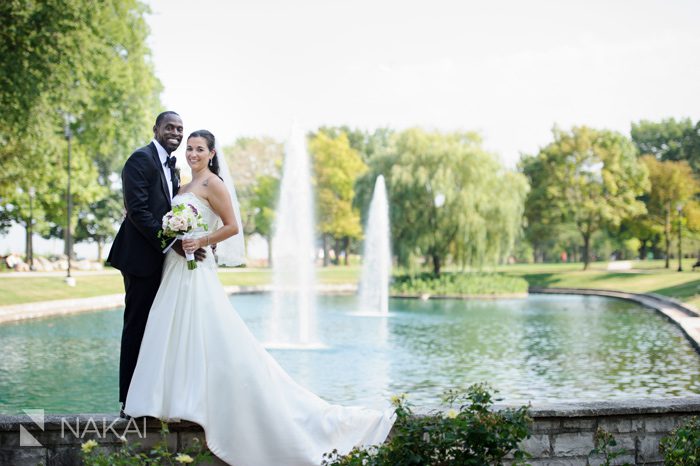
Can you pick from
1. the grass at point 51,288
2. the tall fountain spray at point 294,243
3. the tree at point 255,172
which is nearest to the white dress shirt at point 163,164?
the tall fountain spray at point 294,243

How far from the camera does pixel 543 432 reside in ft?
18.4

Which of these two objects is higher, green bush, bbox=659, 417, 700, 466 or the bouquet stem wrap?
the bouquet stem wrap

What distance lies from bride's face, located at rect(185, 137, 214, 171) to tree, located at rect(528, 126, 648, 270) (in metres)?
44.3

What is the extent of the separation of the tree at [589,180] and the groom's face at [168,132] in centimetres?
4440

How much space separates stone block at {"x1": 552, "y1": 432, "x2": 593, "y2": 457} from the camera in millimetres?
5645

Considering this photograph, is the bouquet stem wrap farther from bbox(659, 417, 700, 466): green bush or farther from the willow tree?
the willow tree

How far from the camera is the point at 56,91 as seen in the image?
23000 mm

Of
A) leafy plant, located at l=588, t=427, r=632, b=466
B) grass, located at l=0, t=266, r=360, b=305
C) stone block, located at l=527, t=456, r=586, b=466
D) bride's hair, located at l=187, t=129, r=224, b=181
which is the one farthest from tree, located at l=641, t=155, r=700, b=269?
bride's hair, located at l=187, t=129, r=224, b=181

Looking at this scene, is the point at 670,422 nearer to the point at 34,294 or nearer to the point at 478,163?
the point at 34,294

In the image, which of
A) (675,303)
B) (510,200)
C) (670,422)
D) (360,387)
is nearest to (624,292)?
(510,200)

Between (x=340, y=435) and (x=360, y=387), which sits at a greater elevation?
(x=340, y=435)

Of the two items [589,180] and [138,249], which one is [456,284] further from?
[138,249]

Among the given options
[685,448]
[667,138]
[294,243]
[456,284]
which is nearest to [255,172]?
[456,284]

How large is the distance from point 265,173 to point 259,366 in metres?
62.5
